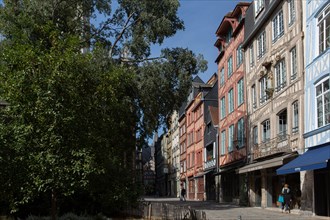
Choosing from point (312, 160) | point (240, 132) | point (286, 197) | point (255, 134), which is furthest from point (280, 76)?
point (240, 132)

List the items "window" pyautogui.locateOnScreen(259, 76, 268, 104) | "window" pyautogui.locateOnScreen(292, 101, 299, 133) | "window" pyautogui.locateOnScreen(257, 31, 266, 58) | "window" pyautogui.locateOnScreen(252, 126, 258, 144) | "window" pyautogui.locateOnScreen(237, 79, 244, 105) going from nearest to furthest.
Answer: "window" pyautogui.locateOnScreen(292, 101, 299, 133) < "window" pyautogui.locateOnScreen(259, 76, 268, 104) < "window" pyautogui.locateOnScreen(257, 31, 266, 58) < "window" pyautogui.locateOnScreen(252, 126, 258, 144) < "window" pyautogui.locateOnScreen(237, 79, 244, 105)

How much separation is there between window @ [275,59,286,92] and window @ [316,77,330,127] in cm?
477

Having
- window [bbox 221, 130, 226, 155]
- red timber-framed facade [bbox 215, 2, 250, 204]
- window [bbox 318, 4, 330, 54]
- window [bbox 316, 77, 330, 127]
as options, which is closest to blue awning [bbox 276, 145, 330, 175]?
window [bbox 316, 77, 330, 127]

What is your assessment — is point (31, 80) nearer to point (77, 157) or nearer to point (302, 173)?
point (77, 157)

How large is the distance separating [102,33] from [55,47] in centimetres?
1279

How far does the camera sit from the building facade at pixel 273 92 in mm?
23750

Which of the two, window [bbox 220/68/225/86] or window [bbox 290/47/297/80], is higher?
window [bbox 220/68/225/86]

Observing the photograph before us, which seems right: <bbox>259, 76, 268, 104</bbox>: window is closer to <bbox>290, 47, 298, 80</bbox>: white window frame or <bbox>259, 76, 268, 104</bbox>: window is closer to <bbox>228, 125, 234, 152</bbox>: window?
<bbox>290, 47, 298, 80</bbox>: white window frame

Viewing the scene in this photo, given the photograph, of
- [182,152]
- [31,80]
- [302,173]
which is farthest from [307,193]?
[182,152]

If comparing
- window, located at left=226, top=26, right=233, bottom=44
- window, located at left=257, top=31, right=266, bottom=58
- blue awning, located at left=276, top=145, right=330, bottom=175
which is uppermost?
window, located at left=226, top=26, right=233, bottom=44

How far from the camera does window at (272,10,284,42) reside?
2644cm

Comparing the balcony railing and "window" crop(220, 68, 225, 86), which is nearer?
the balcony railing

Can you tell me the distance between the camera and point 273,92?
27406 mm

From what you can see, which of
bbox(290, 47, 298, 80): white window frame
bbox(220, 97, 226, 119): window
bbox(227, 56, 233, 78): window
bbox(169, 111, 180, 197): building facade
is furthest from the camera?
bbox(169, 111, 180, 197): building facade
